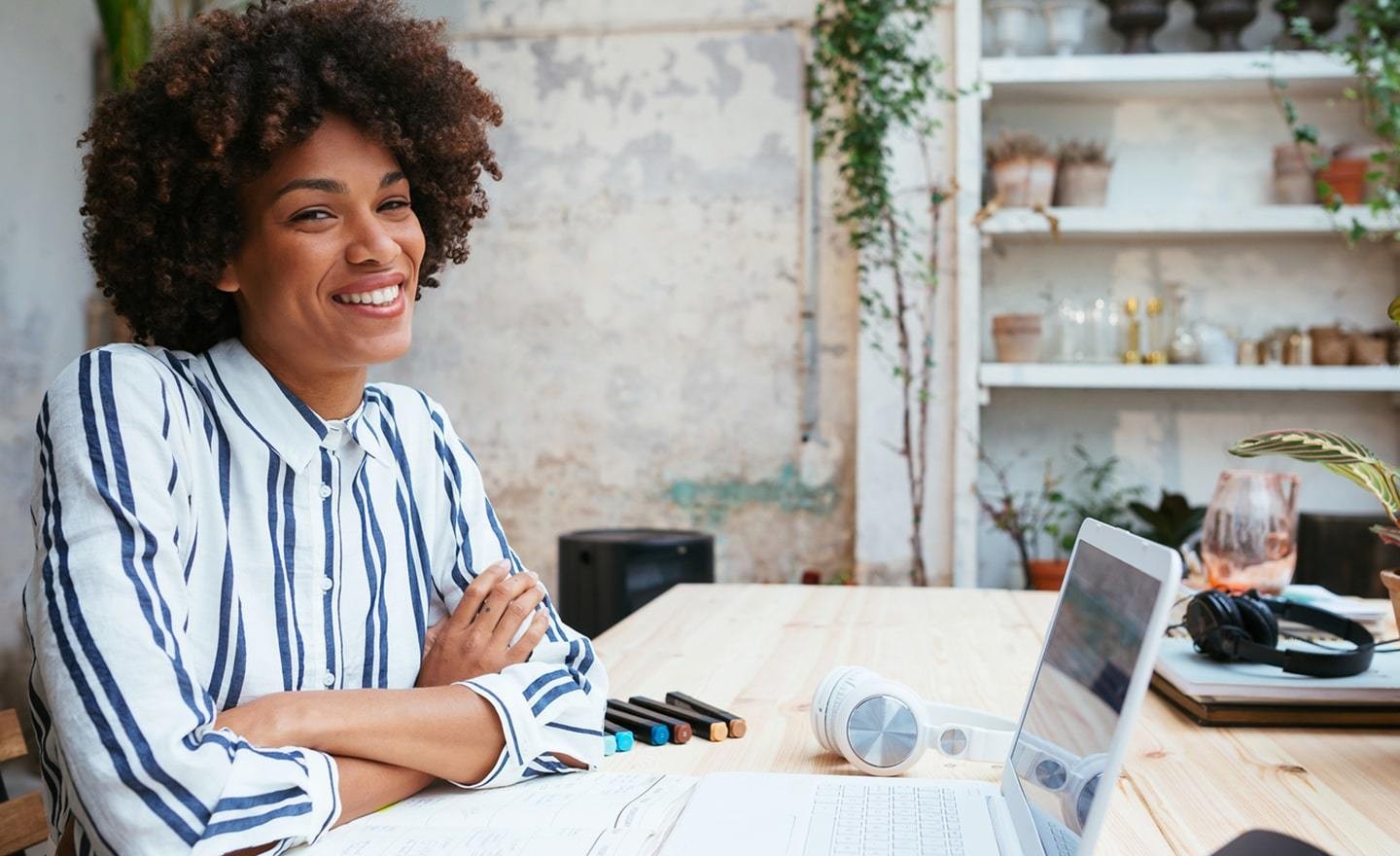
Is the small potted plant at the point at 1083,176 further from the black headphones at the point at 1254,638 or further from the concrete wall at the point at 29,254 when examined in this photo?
the concrete wall at the point at 29,254

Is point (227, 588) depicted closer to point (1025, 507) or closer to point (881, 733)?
point (881, 733)

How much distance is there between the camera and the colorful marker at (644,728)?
131 centimetres

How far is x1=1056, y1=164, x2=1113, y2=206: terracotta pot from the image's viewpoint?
4293 millimetres

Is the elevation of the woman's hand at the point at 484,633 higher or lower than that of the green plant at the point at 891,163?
lower

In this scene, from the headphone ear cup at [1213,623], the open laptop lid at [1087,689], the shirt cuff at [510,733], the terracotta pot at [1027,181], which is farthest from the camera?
the terracotta pot at [1027,181]

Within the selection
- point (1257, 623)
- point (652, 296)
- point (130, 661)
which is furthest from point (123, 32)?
point (1257, 623)

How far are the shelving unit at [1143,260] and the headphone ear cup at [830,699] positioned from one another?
321cm

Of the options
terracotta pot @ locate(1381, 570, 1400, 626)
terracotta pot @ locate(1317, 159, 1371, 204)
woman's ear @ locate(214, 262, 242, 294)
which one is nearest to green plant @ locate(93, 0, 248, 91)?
woman's ear @ locate(214, 262, 242, 294)

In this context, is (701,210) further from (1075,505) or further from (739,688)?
(739,688)

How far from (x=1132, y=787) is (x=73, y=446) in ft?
3.31

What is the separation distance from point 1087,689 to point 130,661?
733 millimetres

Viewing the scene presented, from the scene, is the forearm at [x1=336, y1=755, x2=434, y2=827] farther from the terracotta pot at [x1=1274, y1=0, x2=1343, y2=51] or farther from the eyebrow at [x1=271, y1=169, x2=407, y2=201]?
the terracotta pot at [x1=1274, y1=0, x2=1343, y2=51]

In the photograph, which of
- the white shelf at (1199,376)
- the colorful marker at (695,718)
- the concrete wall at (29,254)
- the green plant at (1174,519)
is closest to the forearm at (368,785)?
the colorful marker at (695,718)

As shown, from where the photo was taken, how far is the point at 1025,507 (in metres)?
4.59
